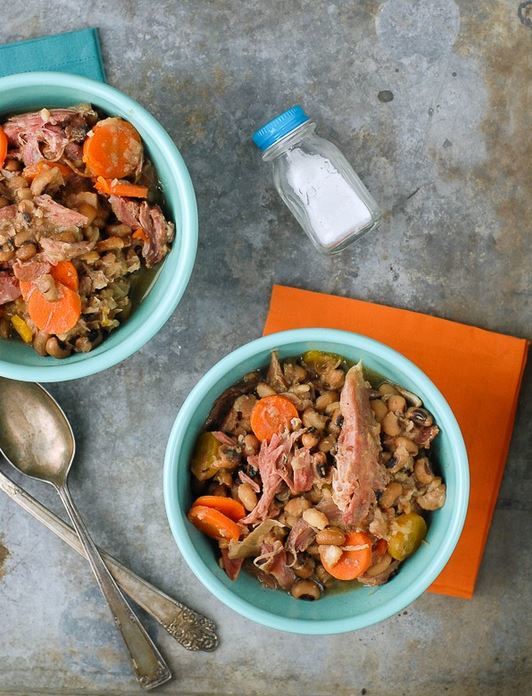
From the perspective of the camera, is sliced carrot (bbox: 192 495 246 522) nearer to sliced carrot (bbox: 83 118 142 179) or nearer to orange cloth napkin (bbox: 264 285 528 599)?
orange cloth napkin (bbox: 264 285 528 599)

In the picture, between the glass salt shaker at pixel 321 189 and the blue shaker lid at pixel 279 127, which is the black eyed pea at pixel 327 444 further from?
the blue shaker lid at pixel 279 127

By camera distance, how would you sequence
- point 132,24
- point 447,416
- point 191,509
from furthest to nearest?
point 132,24
point 191,509
point 447,416

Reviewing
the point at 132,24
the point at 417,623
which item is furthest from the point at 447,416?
the point at 132,24

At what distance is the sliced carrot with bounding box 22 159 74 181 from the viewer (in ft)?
6.97

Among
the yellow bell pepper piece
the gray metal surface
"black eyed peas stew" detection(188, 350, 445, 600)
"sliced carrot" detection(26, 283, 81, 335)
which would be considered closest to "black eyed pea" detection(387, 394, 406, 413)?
"black eyed peas stew" detection(188, 350, 445, 600)

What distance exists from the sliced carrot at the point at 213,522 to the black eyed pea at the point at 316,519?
0.21 m

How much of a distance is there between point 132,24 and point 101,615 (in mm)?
2031

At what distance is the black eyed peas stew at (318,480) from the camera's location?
2.06 meters

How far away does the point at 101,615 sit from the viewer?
8.86 feet

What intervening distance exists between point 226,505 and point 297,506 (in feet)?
0.69

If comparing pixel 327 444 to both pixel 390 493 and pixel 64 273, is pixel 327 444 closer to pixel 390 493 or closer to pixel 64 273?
pixel 390 493

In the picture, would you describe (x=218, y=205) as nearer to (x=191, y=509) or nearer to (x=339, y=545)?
(x=191, y=509)

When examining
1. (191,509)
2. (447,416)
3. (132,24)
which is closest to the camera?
(447,416)

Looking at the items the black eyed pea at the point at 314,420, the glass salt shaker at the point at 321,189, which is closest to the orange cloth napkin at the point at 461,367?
the glass salt shaker at the point at 321,189
